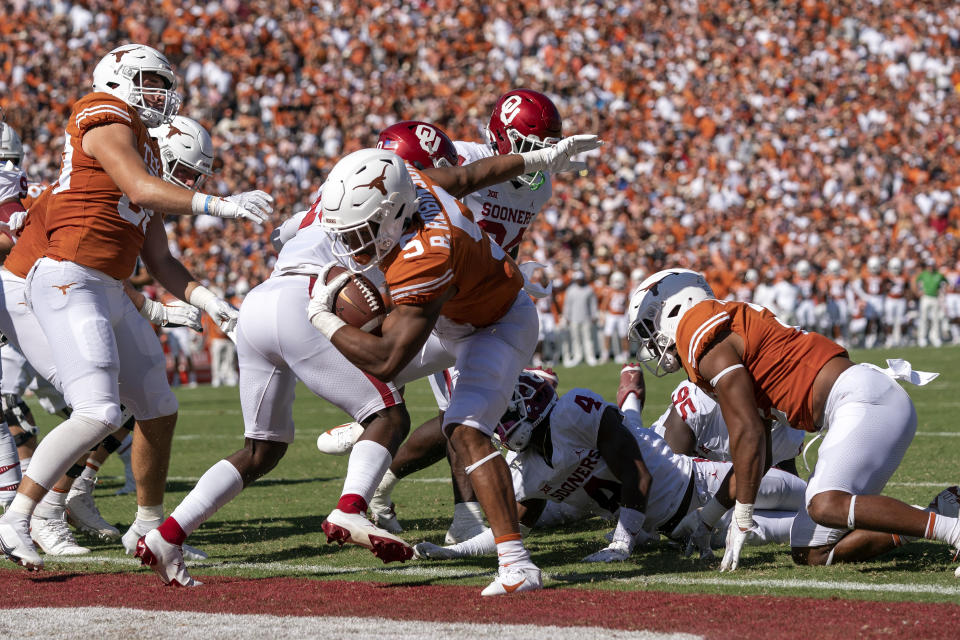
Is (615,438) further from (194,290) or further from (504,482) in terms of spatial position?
(194,290)

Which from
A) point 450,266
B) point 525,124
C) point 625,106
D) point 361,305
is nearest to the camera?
point 450,266

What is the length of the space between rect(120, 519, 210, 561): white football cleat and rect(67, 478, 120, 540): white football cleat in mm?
546

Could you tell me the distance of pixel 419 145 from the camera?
17.6 feet

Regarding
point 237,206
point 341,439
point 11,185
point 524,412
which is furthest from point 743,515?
point 11,185

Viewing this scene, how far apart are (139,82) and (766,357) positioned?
2866 millimetres

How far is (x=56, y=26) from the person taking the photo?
85.7 ft

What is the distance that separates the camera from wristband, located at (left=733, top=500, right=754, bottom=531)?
4.64m

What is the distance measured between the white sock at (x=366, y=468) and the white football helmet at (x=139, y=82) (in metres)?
1.78

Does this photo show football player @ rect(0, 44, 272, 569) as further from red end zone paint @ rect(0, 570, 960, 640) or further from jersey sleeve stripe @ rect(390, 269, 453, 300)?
jersey sleeve stripe @ rect(390, 269, 453, 300)

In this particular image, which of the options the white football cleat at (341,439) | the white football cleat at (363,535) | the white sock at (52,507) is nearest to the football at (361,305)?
the white football cleat at (363,535)

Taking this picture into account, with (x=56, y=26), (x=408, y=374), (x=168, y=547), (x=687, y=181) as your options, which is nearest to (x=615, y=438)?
(x=408, y=374)

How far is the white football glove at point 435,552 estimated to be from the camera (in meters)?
5.23

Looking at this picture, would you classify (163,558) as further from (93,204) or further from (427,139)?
(427,139)

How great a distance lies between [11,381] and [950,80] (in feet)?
76.7
